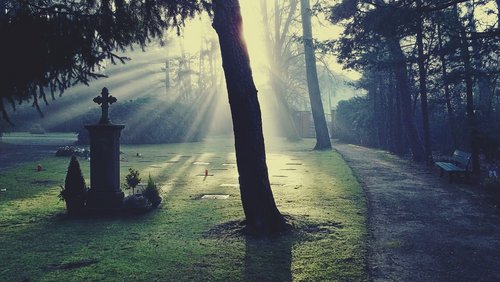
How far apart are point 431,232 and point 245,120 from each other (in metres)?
3.40

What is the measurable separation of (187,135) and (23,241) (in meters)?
24.3

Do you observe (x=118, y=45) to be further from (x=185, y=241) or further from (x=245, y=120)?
(x=185, y=241)

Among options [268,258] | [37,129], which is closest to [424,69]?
[268,258]

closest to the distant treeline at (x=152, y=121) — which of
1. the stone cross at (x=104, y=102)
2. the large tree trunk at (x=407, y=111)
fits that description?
the large tree trunk at (x=407, y=111)

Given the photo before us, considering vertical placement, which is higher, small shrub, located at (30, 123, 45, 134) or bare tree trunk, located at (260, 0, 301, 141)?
bare tree trunk, located at (260, 0, 301, 141)

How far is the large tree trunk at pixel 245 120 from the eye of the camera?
594 centimetres

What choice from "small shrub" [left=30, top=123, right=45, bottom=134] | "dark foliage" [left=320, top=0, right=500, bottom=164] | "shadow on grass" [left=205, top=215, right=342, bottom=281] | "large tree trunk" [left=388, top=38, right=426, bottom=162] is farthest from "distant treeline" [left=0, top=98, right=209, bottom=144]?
"shadow on grass" [left=205, top=215, right=342, bottom=281]

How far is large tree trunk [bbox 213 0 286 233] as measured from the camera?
234 inches

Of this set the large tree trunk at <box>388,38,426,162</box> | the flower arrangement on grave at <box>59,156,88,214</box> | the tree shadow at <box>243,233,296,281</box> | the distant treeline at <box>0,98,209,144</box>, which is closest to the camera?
the tree shadow at <box>243,233,296,281</box>

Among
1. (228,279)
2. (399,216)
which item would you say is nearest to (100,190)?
(228,279)

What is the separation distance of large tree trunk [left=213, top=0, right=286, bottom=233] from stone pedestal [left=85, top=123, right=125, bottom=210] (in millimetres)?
2888

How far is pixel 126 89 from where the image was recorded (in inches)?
1908

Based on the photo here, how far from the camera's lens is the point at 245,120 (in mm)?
6016

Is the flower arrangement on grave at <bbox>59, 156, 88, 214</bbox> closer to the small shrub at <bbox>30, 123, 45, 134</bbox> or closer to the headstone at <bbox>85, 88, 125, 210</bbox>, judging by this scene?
the headstone at <bbox>85, 88, 125, 210</bbox>
